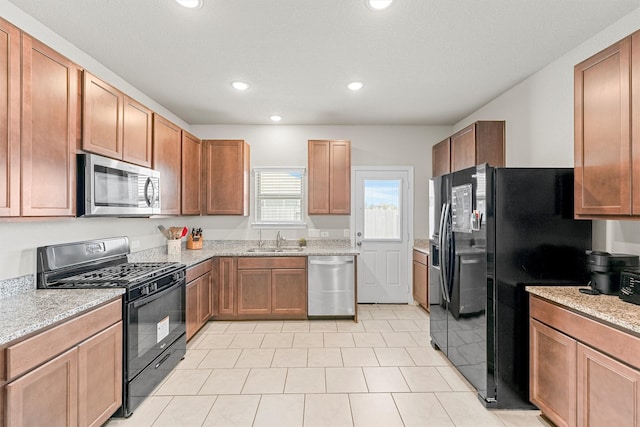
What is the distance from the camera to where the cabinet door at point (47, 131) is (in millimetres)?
1767

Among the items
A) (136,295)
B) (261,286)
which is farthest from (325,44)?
(261,286)

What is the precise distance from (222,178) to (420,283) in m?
3.11

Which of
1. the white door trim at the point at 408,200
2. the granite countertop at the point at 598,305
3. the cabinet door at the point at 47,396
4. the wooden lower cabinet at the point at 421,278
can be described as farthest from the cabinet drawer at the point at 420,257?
the cabinet door at the point at 47,396

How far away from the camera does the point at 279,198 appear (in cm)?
484

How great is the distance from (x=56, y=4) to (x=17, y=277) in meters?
1.77

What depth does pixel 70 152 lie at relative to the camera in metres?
2.09

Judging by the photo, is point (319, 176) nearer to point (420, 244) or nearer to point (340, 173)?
point (340, 173)

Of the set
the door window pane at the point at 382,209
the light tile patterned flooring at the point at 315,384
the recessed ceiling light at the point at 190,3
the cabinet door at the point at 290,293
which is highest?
the recessed ceiling light at the point at 190,3

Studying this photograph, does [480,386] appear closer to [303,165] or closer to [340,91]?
[340,91]

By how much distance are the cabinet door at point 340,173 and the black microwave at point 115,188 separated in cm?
225

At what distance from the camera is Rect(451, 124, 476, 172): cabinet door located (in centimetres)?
353

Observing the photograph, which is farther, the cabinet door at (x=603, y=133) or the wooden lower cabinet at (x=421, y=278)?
the wooden lower cabinet at (x=421, y=278)

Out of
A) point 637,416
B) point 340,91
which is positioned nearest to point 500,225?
point 637,416

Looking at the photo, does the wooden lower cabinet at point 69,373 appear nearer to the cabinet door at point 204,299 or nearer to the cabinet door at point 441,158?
the cabinet door at point 204,299
